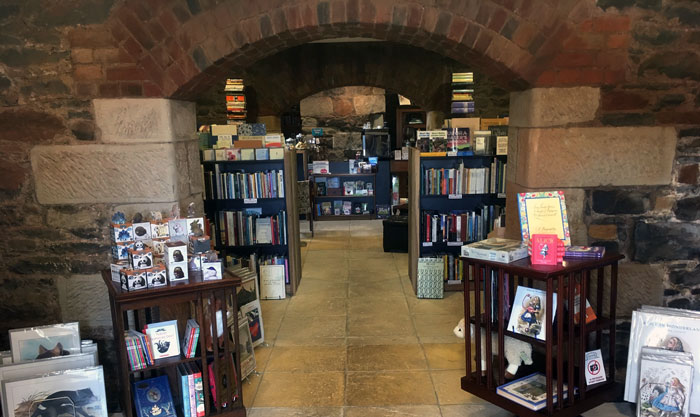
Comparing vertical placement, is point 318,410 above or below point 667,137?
below

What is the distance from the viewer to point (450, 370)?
3.54 m

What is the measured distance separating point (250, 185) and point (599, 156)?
3282 millimetres

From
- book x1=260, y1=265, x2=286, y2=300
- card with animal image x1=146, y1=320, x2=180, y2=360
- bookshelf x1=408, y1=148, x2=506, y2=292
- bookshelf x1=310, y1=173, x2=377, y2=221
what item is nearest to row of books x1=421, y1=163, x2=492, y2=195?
bookshelf x1=408, y1=148, x2=506, y2=292

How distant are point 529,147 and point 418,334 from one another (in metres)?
1.90

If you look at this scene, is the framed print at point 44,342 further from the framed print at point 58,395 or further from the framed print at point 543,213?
the framed print at point 543,213

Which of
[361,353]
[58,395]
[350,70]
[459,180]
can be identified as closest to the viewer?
[58,395]

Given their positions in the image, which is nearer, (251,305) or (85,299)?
(85,299)

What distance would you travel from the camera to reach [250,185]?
5098 mm

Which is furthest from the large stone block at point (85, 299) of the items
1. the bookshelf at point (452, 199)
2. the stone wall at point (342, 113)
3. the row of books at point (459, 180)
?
the stone wall at point (342, 113)

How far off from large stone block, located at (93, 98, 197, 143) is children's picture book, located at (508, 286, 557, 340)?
2.22m

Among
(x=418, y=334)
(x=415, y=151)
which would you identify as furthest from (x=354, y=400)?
(x=415, y=151)

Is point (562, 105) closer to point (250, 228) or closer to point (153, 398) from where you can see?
point (153, 398)

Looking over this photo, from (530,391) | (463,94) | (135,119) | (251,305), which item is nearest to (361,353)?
(251,305)

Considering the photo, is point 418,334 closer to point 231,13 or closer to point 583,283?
point 583,283
